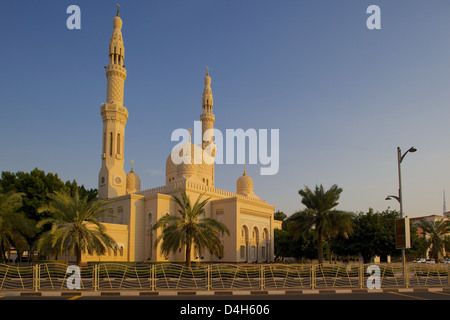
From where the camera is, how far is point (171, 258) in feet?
105

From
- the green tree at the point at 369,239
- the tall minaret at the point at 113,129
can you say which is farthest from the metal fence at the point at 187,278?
the tall minaret at the point at 113,129

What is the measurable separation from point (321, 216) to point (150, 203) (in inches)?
561

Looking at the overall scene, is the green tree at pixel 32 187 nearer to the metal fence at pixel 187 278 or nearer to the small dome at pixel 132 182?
the small dome at pixel 132 182

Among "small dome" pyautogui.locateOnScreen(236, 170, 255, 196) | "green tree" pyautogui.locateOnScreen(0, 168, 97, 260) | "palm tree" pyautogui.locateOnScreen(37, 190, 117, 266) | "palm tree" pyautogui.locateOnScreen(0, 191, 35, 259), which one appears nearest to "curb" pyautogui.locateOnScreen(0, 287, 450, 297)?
"palm tree" pyautogui.locateOnScreen(37, 190, 117, 266)

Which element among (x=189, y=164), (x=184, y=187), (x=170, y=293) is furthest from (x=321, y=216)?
(x=170, y=293)

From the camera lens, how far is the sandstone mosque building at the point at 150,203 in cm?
3188

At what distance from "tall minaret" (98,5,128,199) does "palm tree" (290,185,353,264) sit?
1757cm

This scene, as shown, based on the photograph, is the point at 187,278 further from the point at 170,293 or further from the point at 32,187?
the point at 32,187
